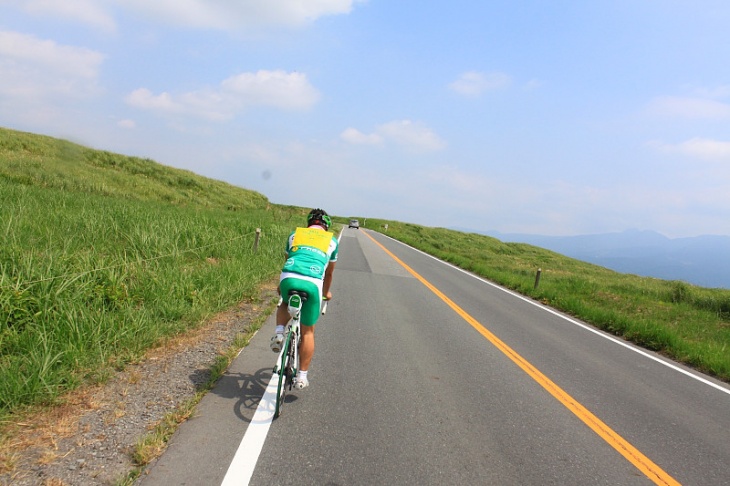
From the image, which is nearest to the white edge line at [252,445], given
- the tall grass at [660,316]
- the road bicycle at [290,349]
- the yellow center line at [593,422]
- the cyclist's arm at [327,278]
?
the road bicycle at [290,349]

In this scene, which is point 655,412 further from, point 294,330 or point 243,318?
point 243,318

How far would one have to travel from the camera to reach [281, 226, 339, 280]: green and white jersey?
3.89 metres

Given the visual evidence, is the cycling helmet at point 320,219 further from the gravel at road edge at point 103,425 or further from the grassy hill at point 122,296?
the grassy hill at point 122,296

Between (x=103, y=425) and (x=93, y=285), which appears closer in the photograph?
(x=103, y=425)

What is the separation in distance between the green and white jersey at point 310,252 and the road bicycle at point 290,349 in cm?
22

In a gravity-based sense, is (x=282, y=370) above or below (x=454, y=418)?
above

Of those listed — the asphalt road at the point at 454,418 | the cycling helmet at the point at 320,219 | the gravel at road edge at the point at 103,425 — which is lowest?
the gravel at road edge at the point at 103,425

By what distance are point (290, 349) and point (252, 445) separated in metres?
0.92

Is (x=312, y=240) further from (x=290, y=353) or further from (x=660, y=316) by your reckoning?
(x=660, y=316)

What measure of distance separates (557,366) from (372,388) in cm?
312

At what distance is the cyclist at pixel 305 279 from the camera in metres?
3.84

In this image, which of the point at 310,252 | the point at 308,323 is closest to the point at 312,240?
the point at 310,252

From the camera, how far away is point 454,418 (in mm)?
3965

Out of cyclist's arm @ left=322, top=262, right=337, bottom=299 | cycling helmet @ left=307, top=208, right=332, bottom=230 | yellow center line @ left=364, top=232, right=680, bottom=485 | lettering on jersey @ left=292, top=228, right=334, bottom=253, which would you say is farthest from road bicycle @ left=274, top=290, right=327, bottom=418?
yellow center line @ left=364, top=232, right=680, bottom=485
